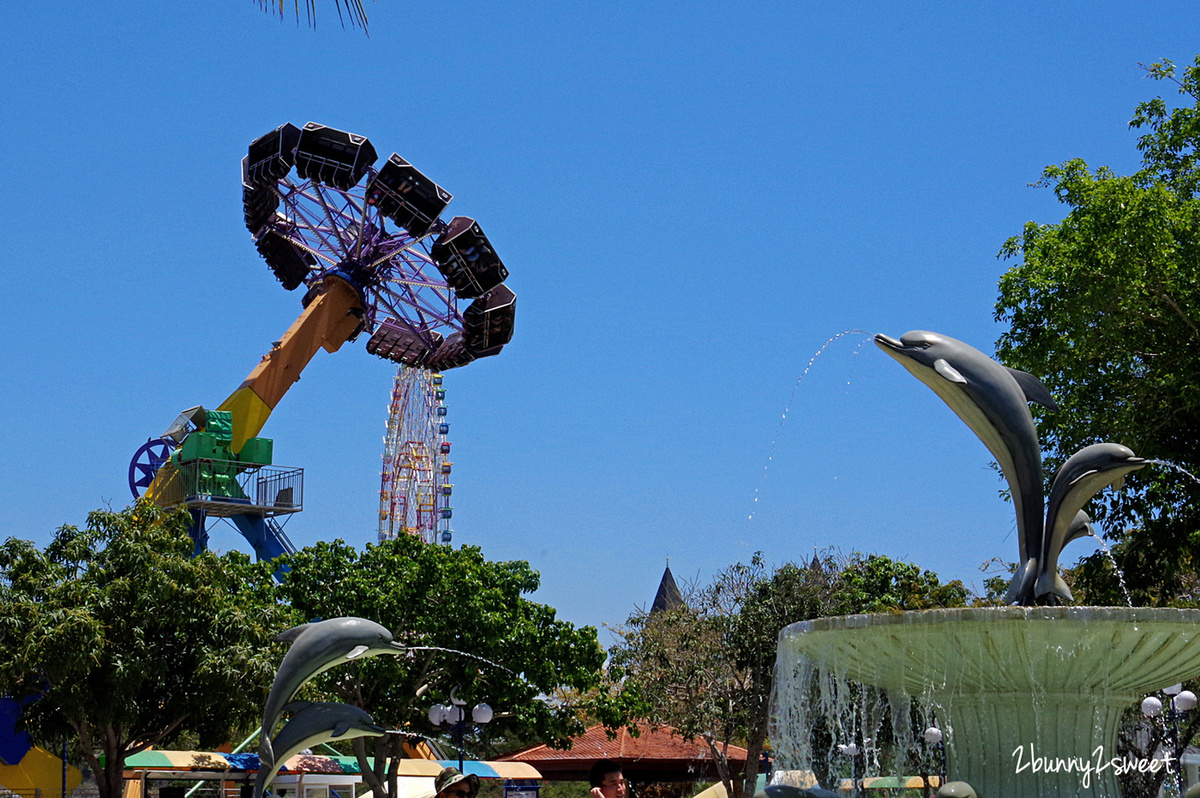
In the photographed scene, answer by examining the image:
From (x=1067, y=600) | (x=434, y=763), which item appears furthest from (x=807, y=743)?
(x=434, y=763)

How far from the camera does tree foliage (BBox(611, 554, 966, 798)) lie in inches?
1213

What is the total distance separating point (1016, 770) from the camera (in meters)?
8.70

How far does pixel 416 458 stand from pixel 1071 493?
137 feet

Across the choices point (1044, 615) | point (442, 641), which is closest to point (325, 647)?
point (1044, 615)

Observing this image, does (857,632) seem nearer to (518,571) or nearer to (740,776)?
(518,571)

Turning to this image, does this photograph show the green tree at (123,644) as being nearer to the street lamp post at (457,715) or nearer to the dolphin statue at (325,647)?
the street lamp post at (457,715)

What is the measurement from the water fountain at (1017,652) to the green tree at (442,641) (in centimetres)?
1643

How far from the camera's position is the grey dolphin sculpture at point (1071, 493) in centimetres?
991

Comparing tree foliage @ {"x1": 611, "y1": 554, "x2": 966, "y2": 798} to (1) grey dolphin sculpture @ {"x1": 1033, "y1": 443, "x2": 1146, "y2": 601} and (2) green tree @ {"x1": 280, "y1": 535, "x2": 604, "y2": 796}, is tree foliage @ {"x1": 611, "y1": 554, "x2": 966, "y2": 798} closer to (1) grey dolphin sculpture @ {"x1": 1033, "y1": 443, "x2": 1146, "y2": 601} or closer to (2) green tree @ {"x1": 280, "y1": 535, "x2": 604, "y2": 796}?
(2) green tree @ {"x1": 280, "y1": 535, "x2": 604, "y2": 796}

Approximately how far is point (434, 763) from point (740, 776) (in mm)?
9382

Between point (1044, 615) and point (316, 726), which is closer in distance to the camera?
point (1044, 615)

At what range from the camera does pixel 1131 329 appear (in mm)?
20047

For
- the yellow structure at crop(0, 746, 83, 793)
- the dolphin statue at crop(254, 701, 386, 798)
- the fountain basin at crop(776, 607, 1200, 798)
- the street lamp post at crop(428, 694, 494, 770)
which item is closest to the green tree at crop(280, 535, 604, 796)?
the street lamp post at crop(428, 694, 494, 770)

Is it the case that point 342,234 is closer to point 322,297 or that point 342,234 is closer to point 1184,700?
point 322,297
